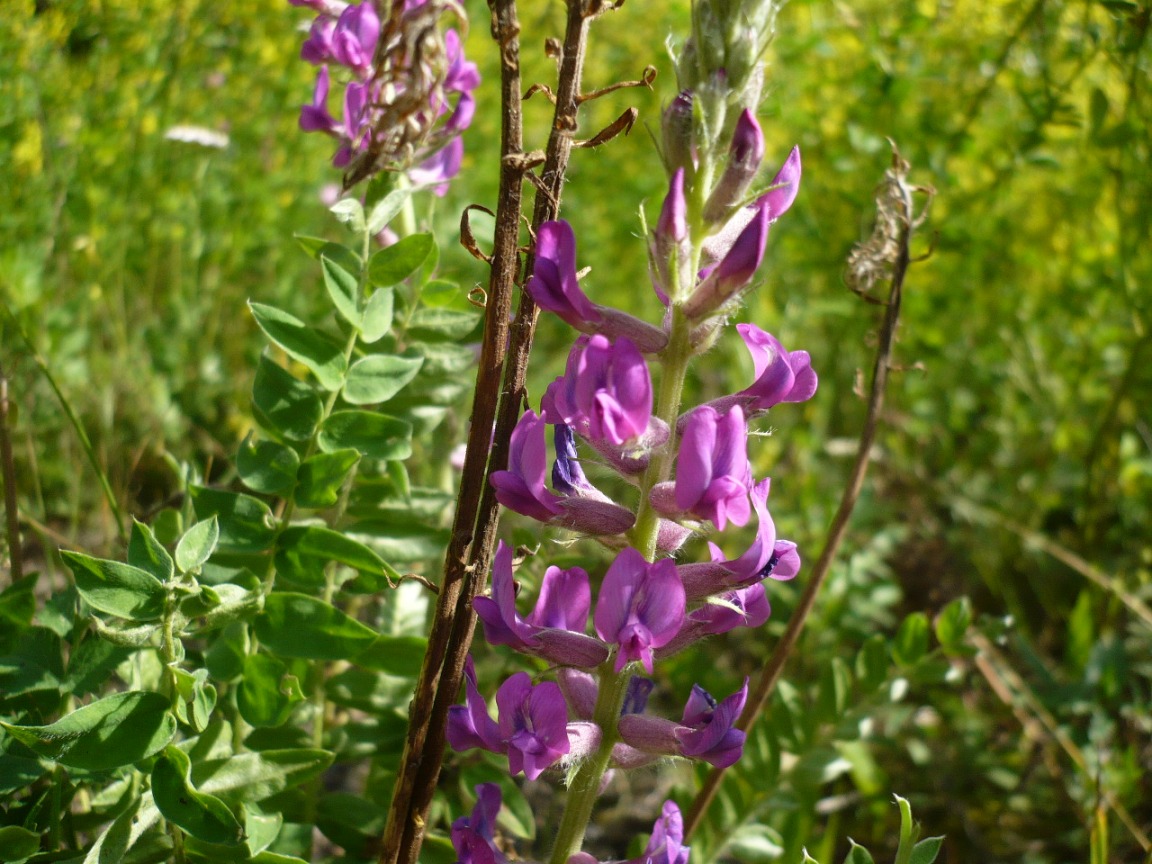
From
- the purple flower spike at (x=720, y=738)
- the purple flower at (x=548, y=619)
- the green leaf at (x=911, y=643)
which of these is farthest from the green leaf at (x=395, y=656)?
the green leaf at (x=911, y=643)

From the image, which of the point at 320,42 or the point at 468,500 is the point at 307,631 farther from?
the point at 320,42

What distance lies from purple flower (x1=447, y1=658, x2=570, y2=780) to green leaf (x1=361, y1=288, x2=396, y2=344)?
540 mm

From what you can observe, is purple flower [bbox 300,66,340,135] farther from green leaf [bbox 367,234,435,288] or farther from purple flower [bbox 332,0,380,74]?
green leaf [bbox 367,234,435,288]

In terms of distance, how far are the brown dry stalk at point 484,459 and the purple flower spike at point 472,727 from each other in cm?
7

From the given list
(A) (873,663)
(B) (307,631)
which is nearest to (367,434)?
(B) (307,631)

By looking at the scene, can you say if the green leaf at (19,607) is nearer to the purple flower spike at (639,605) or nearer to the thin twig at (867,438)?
the purple flower spike at (639,605)

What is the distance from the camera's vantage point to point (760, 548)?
1084mm

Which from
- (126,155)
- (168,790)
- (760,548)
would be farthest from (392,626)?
(126,155)

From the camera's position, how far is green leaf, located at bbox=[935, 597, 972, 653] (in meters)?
1.80

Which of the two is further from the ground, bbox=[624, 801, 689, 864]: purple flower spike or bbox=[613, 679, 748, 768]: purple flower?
bbox=[613, 679, 748, 768]: purple flower

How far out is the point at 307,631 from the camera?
4.42ft

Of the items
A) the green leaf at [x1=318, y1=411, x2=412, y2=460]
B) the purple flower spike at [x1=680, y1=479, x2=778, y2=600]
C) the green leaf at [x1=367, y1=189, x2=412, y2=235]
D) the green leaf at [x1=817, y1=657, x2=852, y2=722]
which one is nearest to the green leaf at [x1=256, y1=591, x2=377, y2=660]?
the green leaf at [x1=318, y1=411, x2=412, y2=460]

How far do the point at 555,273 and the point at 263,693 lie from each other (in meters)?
0.66

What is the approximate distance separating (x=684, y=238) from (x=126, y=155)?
296 cm
